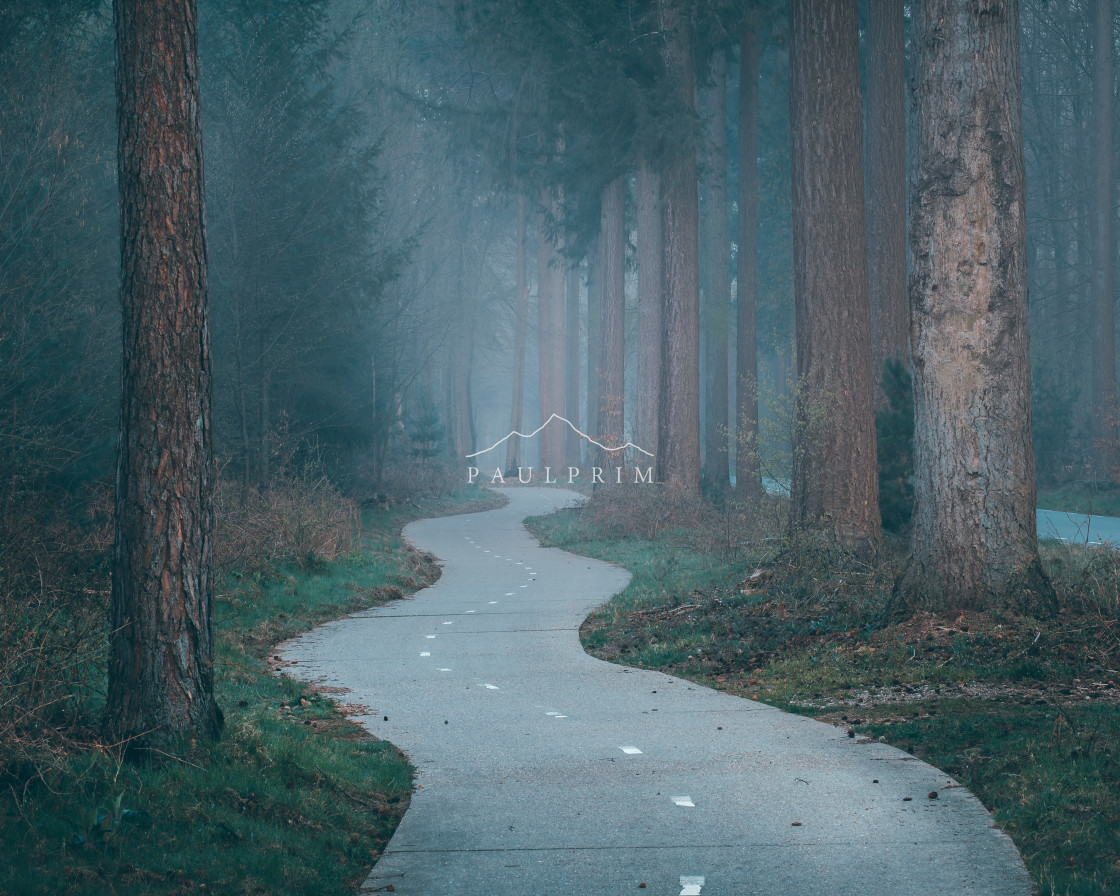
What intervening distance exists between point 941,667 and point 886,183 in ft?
45.1

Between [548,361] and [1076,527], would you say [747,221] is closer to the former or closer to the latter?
[1076,527]

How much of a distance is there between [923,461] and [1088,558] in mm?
2171

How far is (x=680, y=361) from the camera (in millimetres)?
24438

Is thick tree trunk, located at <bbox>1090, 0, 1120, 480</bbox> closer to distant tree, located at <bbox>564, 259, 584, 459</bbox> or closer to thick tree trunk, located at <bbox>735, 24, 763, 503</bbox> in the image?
thick tree trunk, located at <bbox>735, 24, 763, 503</bbox>

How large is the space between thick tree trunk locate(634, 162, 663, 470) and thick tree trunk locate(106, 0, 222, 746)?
75.7ft

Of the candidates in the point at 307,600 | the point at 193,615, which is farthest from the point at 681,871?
the point at 307,600

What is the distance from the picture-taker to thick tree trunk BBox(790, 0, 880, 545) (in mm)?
13625

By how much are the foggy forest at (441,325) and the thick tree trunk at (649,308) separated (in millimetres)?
140

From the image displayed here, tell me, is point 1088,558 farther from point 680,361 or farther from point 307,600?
point 680,361

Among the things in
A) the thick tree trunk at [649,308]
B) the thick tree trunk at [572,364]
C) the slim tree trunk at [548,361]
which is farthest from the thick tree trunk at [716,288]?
the thick tree trunk at [572,364]

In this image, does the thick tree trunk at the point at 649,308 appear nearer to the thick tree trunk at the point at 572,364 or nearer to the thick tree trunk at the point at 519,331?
the thick tree trunk at the point at 519,331

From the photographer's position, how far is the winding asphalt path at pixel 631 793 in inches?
181

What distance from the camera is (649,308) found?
29344 millimetres

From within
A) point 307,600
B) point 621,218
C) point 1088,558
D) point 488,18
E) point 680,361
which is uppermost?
point 488,18
